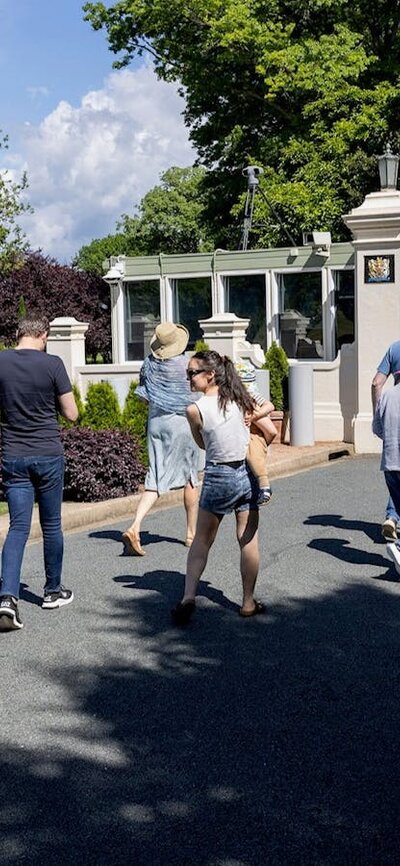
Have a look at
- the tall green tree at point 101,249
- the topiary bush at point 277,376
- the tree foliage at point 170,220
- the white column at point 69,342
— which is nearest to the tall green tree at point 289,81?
the white column at point 69,342

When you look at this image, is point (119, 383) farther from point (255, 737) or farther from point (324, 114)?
point (324, 114)

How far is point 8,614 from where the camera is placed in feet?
21.9

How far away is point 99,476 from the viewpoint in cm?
1194

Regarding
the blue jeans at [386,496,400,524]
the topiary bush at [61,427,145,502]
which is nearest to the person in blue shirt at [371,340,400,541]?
the blue jeans at [386,496,400,524]

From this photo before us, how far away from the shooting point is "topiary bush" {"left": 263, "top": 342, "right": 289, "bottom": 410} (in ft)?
56.3

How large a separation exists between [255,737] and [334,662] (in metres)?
1.18

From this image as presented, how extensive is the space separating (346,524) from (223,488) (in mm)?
3854

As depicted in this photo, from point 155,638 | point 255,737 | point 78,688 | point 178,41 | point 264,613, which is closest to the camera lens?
point 255,737

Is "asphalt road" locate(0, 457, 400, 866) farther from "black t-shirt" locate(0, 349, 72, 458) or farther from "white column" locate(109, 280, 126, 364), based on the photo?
"white column" locate(109, 280, 126, 364)

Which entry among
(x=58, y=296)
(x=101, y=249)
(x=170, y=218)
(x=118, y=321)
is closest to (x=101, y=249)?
(x=101, y=249)

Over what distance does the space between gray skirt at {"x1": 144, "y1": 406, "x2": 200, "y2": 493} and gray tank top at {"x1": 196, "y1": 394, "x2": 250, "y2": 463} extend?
243cm

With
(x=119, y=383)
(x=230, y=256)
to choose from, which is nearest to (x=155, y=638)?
(x=119, y=383)

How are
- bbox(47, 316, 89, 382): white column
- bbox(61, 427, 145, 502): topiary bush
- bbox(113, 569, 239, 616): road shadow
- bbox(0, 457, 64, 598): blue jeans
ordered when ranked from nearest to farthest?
bbox(0, 457, 64, 598): blue jeans, bbox(113, 569, 239, 616): road shadow, bbox(61, 427, 145, 502): topiary bush, bbox(47, 316, 89, 382): white column

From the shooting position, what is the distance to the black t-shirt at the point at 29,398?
6.88m
